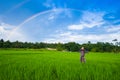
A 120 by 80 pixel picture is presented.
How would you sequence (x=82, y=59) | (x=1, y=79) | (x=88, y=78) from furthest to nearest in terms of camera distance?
(x=82, y=59)
(x=88, y=78)
(x=1, y=79)

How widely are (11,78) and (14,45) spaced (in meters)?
119

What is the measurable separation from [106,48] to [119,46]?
835 centimetres

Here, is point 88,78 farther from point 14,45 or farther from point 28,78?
point 14,45

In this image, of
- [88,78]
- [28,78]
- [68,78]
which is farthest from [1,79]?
[88,78]

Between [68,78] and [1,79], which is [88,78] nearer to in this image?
[68,78]

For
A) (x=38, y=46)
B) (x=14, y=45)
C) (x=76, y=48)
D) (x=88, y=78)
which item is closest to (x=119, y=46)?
(x=76, y=48)

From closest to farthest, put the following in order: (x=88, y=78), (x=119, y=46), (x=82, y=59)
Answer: (x=88, y=78), (x=82, y=59), (x=119, y=46)

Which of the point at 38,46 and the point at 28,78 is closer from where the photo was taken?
the point at 28,78

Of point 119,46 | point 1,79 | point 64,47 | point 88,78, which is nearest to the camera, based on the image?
point 1,79

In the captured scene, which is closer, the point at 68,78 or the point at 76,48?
the point at 68,78

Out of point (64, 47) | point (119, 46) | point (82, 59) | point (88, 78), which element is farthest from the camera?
point (64, 47)

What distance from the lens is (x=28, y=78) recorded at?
18.8 feet

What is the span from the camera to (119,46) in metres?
106

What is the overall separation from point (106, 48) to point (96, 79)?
110 metres
